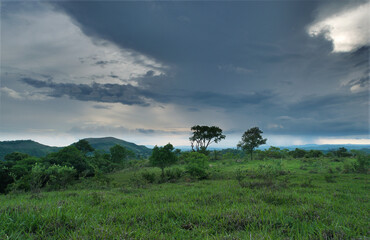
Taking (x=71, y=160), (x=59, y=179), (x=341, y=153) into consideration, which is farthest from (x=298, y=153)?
(x=59, y=179)

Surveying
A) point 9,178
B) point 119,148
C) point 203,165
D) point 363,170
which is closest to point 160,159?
point 203,165

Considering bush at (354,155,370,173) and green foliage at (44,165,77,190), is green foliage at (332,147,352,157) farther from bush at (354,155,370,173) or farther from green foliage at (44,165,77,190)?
green foliage at (44,165,77,190)

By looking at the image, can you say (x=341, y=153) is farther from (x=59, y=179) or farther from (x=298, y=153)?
(x=59, y=179)

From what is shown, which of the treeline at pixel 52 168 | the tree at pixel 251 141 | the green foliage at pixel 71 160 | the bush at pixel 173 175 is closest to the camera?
the treeline at pixel 52 168

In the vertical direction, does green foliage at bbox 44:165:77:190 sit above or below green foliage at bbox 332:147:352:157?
below

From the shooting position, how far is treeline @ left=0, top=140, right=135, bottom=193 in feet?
56.6

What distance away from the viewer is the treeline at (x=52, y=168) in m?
17.3

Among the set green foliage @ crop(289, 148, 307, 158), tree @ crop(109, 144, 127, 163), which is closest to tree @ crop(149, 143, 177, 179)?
tree @ crop(109, 144, 127, 163)

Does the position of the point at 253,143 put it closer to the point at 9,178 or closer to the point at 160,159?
the point at 160,159

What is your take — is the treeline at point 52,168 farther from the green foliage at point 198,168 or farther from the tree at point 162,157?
the green foliage at point 198,168

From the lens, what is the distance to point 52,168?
69.7 ft

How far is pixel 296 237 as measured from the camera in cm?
315

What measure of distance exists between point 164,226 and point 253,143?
54.3 metres

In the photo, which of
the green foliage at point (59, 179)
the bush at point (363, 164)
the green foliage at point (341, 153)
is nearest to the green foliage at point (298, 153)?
the green foliage at point (341, 153)
